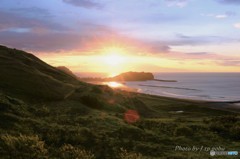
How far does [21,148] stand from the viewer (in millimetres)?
16406

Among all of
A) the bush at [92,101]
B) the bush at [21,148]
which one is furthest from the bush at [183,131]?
the bush at [92,101]

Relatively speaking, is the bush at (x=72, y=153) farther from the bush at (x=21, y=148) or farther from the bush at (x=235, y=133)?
the bush at (x=235, y=133)

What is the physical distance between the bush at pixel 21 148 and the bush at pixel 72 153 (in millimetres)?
1008

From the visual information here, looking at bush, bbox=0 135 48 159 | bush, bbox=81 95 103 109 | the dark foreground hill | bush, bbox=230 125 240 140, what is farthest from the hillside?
bush, bbox=230 125 240 140

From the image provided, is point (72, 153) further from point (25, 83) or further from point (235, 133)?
point (25, 83)

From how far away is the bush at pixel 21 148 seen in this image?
1543cm

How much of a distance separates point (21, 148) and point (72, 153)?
3.01 meters

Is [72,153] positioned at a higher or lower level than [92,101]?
lower

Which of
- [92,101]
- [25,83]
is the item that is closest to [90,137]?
[92,101]

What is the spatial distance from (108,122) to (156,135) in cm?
581

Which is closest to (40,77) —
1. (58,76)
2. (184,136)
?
(58,76)

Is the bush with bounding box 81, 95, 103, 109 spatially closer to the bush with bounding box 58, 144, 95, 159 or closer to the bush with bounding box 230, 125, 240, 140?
the bush with bounding box 230, 125, 240, 140

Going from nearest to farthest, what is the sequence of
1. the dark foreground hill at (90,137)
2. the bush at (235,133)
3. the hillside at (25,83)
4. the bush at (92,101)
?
the dark foreground hill at (90,137), the bush at (235,133), the hillside at (25,83), the bush at (92,101)

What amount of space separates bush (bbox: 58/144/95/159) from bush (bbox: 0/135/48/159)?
101 cm
